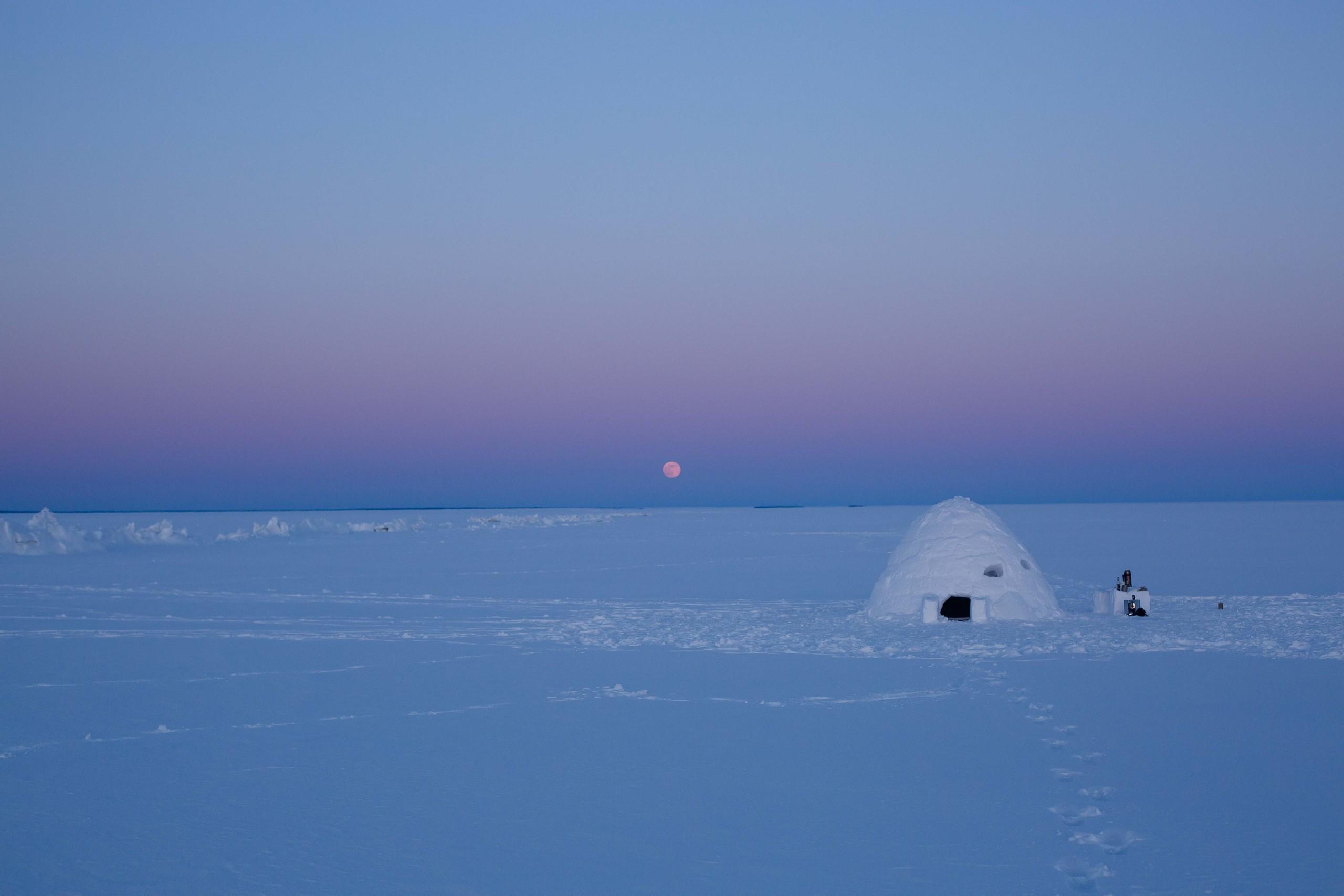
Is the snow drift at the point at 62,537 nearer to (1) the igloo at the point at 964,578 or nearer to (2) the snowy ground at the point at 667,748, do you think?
(2) the snowy ground at the point at 667,748

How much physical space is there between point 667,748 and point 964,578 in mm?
10344

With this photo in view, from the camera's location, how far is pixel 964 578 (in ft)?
61.3

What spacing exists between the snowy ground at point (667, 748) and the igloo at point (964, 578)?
0.66m

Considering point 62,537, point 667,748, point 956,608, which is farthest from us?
point 62,537

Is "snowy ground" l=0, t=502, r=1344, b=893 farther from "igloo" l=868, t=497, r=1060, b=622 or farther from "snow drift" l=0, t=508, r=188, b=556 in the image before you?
"snow drift" l=0, t=508, r=188, b=556

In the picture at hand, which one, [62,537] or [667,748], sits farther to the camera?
[62,537]

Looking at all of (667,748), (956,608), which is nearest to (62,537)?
(956,608)

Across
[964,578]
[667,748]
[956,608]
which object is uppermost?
[964,578]

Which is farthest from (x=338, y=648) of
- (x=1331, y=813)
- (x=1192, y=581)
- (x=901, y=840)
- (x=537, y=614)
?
(x=1192, y=581)

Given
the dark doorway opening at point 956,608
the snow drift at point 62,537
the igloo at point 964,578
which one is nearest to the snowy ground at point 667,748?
the igloo at point 964,578

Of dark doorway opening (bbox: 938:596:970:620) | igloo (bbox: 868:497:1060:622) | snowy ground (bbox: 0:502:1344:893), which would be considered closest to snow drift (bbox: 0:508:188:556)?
snowy ground (bbox: 0:502:1344:893)

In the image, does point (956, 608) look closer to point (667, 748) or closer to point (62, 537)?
point (667, 748)

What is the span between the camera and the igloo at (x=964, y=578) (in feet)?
60.6

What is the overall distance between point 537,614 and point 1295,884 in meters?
16.3
